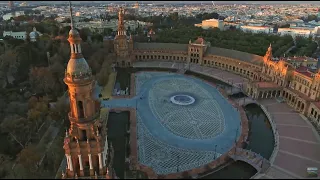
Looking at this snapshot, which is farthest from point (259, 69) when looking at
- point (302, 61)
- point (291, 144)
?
point (291, 144)

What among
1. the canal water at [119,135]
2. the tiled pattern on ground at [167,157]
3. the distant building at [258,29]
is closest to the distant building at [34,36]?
the canal water at [119,135]

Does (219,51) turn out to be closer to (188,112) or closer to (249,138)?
(188,112)

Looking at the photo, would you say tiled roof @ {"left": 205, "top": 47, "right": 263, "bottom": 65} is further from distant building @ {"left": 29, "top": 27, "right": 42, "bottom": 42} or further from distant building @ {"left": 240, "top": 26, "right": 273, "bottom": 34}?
distant building @ {"left": 240, "top": 26, "right": 273, "bottom": 34}

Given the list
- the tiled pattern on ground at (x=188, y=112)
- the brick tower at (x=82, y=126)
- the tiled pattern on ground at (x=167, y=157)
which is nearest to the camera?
the brick tower at (x=82, y=126)

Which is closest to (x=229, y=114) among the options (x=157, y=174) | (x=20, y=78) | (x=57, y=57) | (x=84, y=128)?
(x=157, y=174)

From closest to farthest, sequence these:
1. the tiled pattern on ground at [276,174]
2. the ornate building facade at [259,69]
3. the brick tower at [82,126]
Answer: the brick tower at [82,126] < the tiled pattern on ground at [276,174] < the ornate building facade at [259,69]

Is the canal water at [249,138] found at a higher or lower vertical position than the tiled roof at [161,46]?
lower

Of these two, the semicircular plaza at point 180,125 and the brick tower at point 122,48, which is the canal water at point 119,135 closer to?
the semicircular plaza at point 180,125

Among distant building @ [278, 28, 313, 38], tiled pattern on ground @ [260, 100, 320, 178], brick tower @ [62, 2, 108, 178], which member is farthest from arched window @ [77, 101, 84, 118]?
distant building @ [278, 28, 313, 38]
